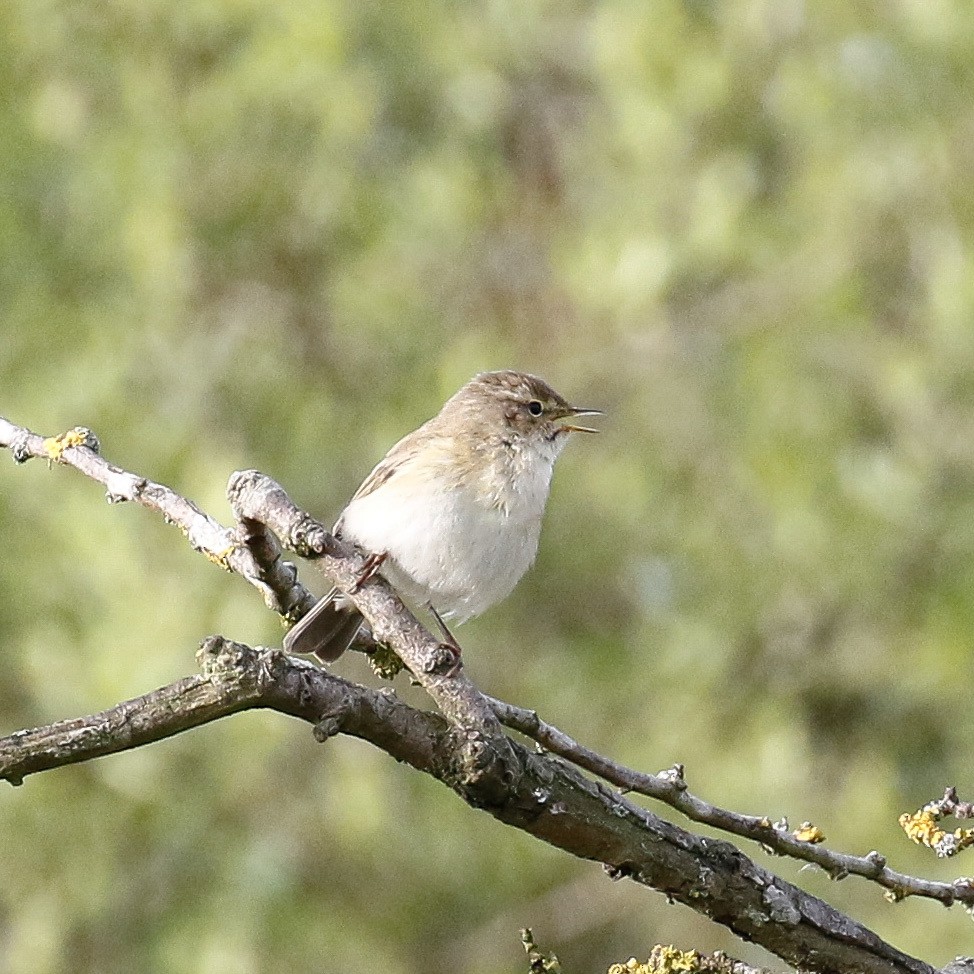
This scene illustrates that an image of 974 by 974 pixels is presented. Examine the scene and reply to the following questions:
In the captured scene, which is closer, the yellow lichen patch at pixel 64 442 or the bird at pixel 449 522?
the yellow lichen patch at pixel 64 442

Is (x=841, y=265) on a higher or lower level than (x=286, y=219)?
lower

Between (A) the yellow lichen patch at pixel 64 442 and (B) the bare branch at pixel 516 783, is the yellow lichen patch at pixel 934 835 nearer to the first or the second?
(B) the bare branch at pixel 516 783

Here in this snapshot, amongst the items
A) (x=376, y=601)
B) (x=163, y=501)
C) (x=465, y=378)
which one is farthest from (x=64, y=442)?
(x=465, y=378)

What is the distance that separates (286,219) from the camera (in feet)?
33.7

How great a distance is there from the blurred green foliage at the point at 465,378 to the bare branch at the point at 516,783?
5535 mm

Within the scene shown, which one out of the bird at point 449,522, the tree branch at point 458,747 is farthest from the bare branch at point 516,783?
the bird at point 449,522

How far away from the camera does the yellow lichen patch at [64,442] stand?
10.0ft

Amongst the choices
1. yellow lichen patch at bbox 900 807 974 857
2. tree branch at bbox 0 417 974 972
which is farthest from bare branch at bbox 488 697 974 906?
yellow lichen patch at bbox 900 807 974 857

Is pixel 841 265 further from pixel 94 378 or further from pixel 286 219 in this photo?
pixel 94 378

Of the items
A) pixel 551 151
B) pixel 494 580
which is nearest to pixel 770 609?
pixel 551 151

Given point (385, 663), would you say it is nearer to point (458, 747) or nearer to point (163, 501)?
point (163, 501)

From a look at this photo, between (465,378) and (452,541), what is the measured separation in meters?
4.30

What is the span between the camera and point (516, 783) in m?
2.59

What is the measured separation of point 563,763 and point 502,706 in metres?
0.22
